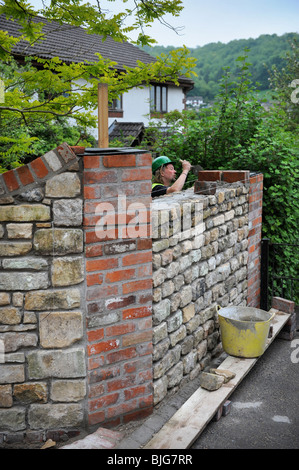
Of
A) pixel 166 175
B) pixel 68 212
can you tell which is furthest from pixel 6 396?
pixel 166 175

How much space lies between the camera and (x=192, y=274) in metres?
4.27

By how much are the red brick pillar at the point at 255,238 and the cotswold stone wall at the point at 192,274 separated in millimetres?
251

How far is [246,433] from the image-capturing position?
354cm

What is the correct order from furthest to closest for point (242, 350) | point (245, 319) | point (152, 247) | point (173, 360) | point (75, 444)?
point (245, 319), point (242, 350), point (173, 360), point (152, 247), point (75, 444)

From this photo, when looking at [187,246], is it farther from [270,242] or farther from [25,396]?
[270,242]

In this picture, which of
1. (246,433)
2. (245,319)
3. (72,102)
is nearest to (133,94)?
(72,102)

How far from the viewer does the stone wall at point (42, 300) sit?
9.84 feet

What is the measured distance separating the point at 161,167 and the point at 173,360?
2636mm

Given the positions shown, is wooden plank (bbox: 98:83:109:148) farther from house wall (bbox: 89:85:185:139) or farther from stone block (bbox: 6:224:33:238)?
house wall (bbox: 89:85:185:139)

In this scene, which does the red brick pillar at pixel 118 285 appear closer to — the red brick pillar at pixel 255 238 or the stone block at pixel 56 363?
the stone block at pixel 56 363

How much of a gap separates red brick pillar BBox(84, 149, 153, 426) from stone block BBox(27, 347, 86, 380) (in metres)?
0.08

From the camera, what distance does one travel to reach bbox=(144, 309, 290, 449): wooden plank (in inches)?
121

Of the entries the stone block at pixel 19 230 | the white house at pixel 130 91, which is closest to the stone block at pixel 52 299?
the stone block at pixel 19 230

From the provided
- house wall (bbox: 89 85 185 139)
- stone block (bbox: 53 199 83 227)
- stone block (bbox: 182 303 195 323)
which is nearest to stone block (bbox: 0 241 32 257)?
stone block (bbox: 53 199 83 227)
